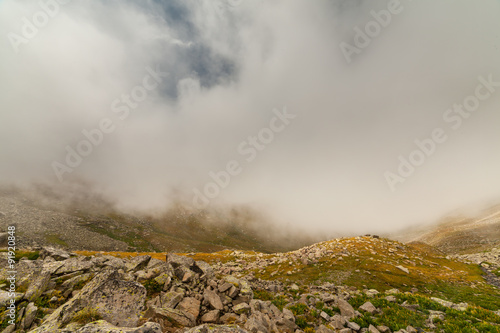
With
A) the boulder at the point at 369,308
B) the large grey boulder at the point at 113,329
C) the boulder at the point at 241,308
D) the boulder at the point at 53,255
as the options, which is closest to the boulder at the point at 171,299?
the boulder at the point at 241,308

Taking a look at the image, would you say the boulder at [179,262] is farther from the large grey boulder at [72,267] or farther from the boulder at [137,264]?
the large grey boulder at [72,267]

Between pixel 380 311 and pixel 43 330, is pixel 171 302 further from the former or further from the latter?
pixel 380 311

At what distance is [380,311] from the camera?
856 inches

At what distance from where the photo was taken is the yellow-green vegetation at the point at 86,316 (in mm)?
11398

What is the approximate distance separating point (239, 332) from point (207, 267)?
15.6 m

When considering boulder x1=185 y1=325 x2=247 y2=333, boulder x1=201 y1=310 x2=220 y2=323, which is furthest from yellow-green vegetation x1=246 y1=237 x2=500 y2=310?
boulder x1=185 y1=325 x2=247 y2=333

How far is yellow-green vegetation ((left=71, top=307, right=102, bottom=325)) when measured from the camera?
37.4 feet

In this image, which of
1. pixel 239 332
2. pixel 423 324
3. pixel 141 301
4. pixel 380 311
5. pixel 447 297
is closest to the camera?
pixel 239 332

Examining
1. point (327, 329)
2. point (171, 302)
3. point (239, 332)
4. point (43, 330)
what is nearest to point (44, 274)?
point (43, 330)

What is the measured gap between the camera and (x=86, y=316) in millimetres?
11742

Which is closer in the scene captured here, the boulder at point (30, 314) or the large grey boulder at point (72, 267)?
the boulder at point (30, 314)

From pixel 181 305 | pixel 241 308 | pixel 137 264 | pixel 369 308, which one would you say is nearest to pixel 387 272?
pixel 369 308

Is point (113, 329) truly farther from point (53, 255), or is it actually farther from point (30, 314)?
point (53, 255)

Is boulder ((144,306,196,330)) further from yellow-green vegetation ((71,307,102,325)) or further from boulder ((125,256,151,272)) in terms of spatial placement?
boulder ((125,256,151,272))
